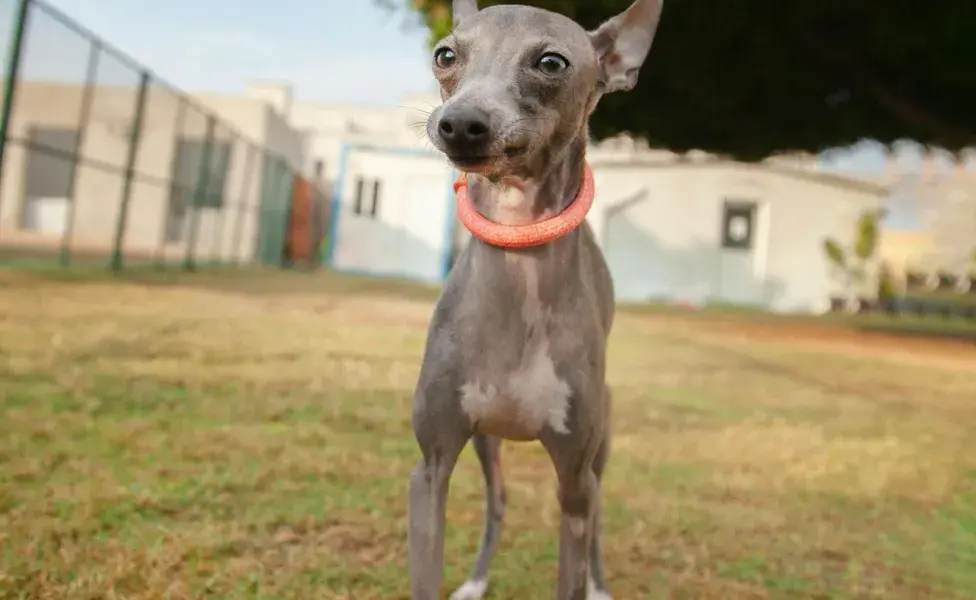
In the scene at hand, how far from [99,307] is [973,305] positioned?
69.1 ft

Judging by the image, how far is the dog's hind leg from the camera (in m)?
2.06

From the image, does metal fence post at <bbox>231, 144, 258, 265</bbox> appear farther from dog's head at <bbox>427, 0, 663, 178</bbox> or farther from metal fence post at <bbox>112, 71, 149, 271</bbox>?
dog's head at <bbox>427, 0, 663, 178</bbox>

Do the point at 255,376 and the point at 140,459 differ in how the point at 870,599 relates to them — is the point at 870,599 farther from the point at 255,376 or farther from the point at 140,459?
the point at 255,376

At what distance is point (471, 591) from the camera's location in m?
2.02

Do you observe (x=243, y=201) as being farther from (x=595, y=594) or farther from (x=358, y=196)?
(x=595, y=594)

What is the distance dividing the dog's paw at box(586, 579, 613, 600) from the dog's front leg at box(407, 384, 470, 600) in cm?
55

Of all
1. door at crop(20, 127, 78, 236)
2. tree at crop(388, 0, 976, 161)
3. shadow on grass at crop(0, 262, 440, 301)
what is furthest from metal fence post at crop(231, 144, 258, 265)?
tree at crop(388, 0, 976, 161)

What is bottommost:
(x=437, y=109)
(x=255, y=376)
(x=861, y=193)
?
(x=255, y=376)

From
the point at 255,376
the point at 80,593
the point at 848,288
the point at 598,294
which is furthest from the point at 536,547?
the point at 848,288

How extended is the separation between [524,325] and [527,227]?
0.67 feet

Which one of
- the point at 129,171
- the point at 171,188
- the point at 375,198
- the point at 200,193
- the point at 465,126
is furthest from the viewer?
the point at 375,198

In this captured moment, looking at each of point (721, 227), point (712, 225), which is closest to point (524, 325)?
point (712, 225)

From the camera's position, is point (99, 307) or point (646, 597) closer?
point (646, 597)

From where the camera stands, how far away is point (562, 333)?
5.53 ft
